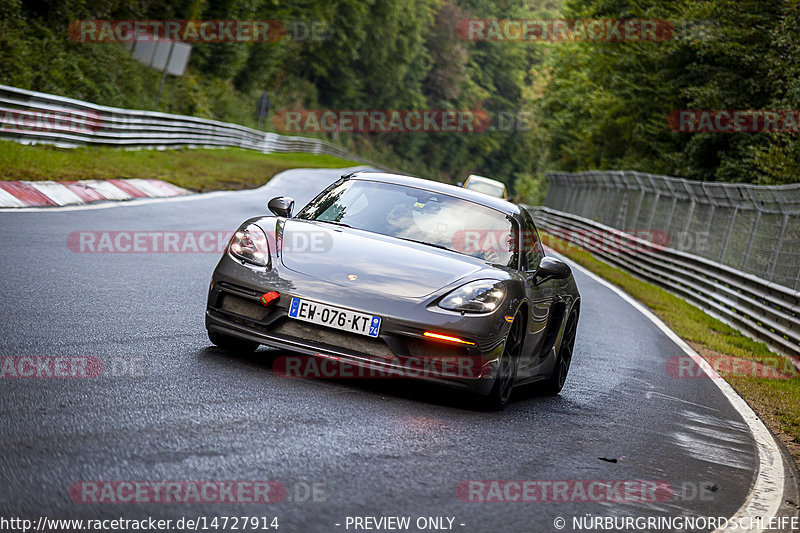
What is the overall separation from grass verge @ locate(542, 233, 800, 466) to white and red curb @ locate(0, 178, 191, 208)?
863 cm

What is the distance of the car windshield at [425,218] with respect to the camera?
712cm

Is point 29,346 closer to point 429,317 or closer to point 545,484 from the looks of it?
point 429,317

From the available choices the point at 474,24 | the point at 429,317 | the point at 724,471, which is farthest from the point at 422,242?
the point at 474,24

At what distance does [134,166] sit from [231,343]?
16.8m

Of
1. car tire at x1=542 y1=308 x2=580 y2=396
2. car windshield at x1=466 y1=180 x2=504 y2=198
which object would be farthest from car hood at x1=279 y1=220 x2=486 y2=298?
car windshield at x1=466 y1=180 x2=504 y2=198

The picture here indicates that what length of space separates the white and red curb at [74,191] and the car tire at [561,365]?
7.90 m

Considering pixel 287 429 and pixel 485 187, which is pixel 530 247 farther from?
pixel 485 187

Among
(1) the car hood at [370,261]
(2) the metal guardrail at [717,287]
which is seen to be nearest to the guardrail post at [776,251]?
(2) the metal guardrail at [717,287]

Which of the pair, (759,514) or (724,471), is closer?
(759,514)

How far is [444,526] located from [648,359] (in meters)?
7.23

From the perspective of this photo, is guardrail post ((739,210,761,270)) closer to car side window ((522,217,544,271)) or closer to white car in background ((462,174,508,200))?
white car in background ((462,174,508,200))

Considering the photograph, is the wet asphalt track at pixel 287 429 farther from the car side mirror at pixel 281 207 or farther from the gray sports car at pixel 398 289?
the car side mirror at pixel 281 207

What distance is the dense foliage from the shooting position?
95.5ft

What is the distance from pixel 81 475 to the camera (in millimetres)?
3828
